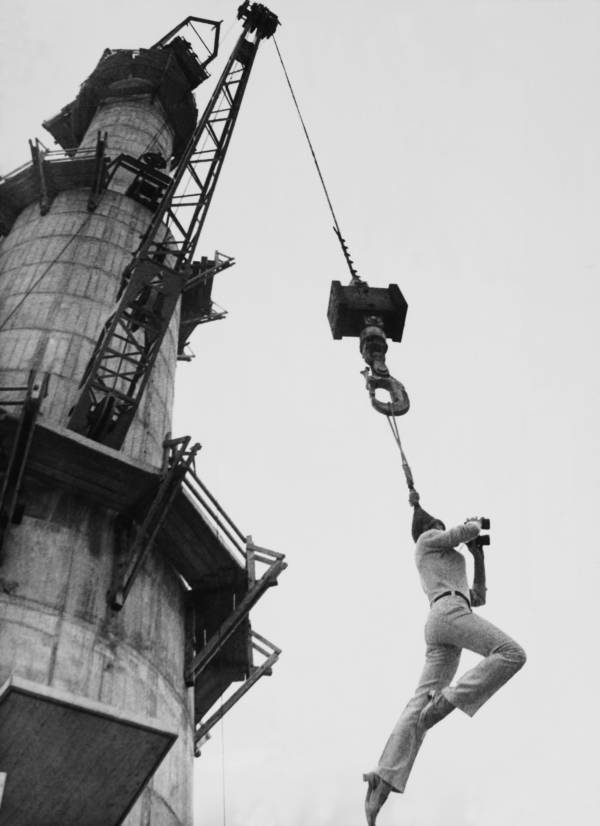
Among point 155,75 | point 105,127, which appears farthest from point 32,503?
point 155,75

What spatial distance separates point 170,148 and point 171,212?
10.2 metres

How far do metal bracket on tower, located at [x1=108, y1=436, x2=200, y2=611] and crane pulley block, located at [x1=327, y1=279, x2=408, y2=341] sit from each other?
3467 mm

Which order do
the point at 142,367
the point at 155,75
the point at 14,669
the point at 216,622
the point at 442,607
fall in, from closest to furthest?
the point at 442,607 < the point at 14,669 < the point at 216,622 < the point at 142,367 < the point at 155,75

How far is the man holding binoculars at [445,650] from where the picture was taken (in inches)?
326

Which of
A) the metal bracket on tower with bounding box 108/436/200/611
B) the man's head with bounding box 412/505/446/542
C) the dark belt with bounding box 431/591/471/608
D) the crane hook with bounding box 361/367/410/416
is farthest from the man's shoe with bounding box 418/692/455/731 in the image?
the metal bracket on tower with bounding box 108/436/200/611

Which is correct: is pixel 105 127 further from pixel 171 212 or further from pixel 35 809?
pixel 35 809

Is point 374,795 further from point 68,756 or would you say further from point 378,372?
point 378,372

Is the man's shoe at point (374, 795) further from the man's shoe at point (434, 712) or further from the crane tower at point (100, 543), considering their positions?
the crane tower at point (100, 543)

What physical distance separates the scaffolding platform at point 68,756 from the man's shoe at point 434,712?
312cm

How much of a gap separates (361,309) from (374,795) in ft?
27.8

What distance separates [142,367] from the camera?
19.6m

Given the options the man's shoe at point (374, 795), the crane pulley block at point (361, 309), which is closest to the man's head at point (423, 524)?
the man's shoe at point (374, 795)

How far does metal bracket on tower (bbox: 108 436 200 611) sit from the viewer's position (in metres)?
14.8

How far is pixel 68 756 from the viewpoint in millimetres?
9906
